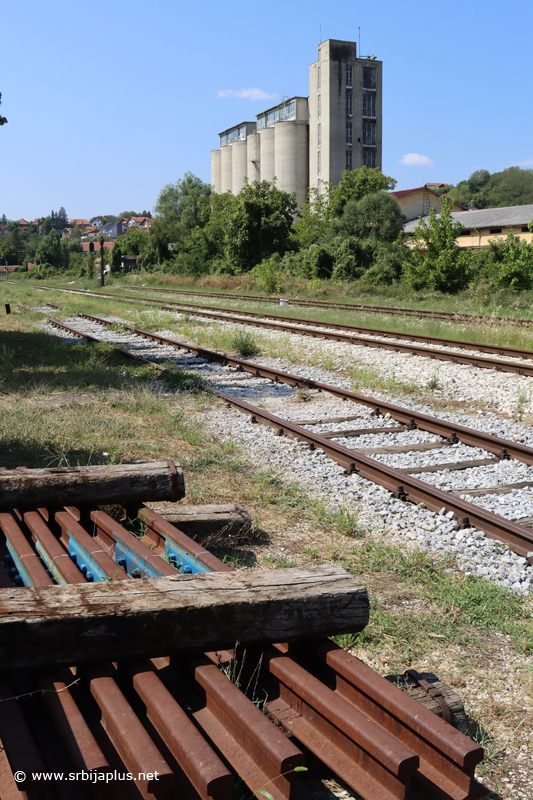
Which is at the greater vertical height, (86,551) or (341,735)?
(86,551)

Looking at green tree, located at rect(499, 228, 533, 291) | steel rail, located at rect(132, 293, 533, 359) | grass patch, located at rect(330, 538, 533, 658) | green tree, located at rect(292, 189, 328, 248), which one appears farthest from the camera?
green tree, located at rect(292, 189, 328, 248)

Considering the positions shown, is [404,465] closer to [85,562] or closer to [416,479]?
[416,479]

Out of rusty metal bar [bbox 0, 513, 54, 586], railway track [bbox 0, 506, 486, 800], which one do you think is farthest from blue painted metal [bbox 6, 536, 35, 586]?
railway track [bbox 0, 506, 486, 800]

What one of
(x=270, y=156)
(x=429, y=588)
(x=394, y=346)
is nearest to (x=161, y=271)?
(x=270, y=156)

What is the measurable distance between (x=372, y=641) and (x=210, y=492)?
2640 millimetres

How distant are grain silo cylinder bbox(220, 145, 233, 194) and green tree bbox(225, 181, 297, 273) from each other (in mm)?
54665

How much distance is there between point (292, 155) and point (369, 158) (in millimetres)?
10337

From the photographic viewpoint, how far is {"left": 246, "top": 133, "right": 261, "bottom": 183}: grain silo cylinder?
92875 mm

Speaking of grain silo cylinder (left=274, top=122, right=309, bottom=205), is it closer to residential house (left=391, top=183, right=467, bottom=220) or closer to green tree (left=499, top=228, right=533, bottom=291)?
residential house (left=391, top=183, right=467, bottom=220)

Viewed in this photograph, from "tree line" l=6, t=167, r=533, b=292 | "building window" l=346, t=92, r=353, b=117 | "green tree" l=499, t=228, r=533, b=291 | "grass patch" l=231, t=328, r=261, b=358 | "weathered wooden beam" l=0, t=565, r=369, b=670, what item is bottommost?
"weathered wooden beam" l=0, t=565, r=369, b=670

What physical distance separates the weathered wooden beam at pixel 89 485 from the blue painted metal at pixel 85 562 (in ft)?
1.46

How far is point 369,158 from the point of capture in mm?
85875

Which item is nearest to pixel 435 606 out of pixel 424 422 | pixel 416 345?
pixel 424 422

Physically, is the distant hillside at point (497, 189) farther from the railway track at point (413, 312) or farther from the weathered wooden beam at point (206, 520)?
the weathered wooden beam at point (206, 520)
